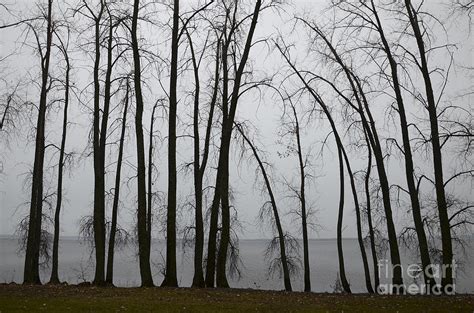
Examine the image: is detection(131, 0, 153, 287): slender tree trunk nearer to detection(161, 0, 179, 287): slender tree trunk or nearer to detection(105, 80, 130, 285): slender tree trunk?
detection(161, 0, 179, 287): slender tree trunk

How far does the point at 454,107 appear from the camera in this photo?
1567 cm

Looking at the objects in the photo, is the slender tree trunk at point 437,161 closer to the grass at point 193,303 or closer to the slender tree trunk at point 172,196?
the grass at point 193,303

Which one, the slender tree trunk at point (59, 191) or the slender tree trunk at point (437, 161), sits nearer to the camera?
the slender tree trunk at point (437, 161)

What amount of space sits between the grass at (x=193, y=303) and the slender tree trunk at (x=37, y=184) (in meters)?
6.04

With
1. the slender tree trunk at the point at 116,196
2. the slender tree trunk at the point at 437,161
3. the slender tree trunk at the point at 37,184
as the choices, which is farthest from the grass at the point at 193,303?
the slender tree trunk at the point at 116,196

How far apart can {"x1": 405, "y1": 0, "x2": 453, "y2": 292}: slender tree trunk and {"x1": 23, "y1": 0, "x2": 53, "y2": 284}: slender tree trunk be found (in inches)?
557

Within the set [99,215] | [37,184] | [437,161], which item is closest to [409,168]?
[437,161]

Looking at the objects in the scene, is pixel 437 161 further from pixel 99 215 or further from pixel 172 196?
pixel 99 215

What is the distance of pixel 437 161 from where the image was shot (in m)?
15.0

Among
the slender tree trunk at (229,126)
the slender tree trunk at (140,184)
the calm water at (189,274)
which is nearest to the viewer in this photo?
the slender tree trunk at (140,184)

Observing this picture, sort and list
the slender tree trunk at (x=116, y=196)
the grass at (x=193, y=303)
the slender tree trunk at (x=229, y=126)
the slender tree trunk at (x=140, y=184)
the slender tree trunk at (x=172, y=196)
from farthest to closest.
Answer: the slender tree trunk at (x=116, y=196), the slender tree trunk at (x=229, y=126), the slender tree trunk at (x=140, y=184), the slender tree trunk at (x=172, y=196), the grass at (x=193, y=303)

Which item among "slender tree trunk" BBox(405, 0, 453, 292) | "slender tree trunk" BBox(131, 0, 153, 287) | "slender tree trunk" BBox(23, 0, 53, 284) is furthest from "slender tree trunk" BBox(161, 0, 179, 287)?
"slender tree trunk" BBox(405, 0, 453, 292)

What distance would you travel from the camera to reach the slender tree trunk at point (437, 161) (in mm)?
14359

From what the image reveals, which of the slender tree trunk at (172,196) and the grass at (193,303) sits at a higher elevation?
the slender tree trunk at (172,196)
